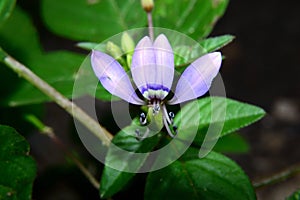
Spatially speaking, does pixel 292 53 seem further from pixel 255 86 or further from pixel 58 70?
pixel 58 70

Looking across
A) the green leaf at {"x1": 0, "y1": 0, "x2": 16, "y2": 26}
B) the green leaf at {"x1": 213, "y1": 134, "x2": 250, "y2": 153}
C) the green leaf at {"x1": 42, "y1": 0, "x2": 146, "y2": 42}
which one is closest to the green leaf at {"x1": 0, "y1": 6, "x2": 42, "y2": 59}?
the green leaf at {"x1": 42, "y1": 0, "x2": 146, "y2": 42}

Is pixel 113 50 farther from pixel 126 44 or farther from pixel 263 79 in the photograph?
pixel 263 79

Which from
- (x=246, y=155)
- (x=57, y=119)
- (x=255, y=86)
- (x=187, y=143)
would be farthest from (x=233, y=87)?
(x=187, y=143)

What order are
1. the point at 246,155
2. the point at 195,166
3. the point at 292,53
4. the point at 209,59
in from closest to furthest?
the point at 209,59 < the point at 195,166 < the point at 246,155 < the point at 292,53

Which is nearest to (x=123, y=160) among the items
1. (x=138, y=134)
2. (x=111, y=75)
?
(x=138, y=134)

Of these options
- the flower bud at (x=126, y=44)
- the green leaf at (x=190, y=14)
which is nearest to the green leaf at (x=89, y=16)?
the green leaf at (x=190, y=14)
